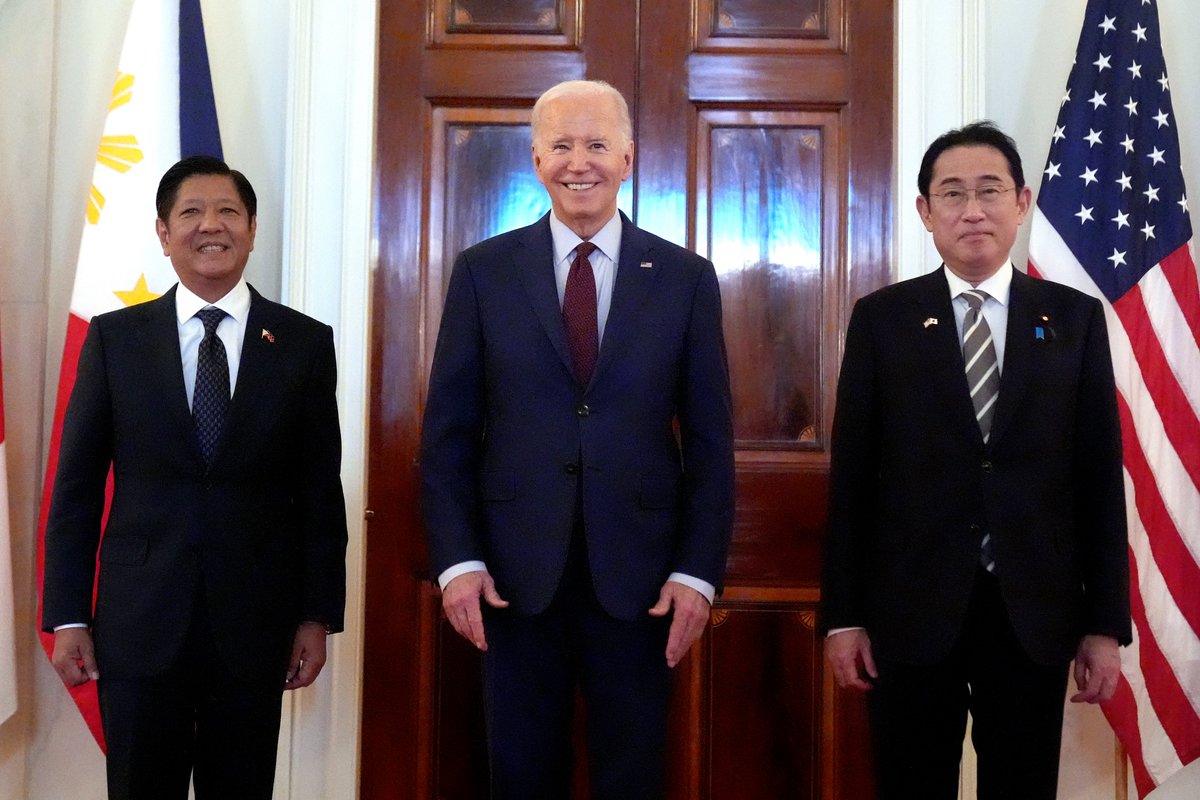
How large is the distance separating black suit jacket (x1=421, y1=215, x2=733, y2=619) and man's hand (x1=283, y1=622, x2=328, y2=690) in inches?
16.5

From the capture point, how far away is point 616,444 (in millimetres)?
1855

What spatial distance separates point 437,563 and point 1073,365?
1140mm

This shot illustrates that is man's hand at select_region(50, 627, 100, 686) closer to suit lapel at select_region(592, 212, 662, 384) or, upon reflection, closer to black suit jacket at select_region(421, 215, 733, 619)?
black suit jacket at select_region(421, 215, 733, 619)

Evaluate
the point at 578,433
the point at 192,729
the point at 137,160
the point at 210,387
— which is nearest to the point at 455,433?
the point at 578,433

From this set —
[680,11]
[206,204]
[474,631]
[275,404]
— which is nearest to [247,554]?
[275,404]

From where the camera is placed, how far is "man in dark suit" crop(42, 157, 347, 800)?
1957mm

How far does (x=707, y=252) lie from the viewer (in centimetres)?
292

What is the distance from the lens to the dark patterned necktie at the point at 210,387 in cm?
203

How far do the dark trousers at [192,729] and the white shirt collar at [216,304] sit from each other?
540 mm

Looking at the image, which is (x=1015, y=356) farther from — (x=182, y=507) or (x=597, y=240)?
(x=182, y=507)

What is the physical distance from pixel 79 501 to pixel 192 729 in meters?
0.46

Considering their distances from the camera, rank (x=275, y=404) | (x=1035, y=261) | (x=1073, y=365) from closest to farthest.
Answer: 1. (x=1073, y=365)
2. (x=275, y=404)
3. (x=1035, y=261)

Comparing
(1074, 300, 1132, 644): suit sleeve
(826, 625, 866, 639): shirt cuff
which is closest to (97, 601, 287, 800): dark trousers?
(826, 625, 866, 639): shirt cuff

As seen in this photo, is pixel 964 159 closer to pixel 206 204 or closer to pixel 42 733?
pixel 206 204
